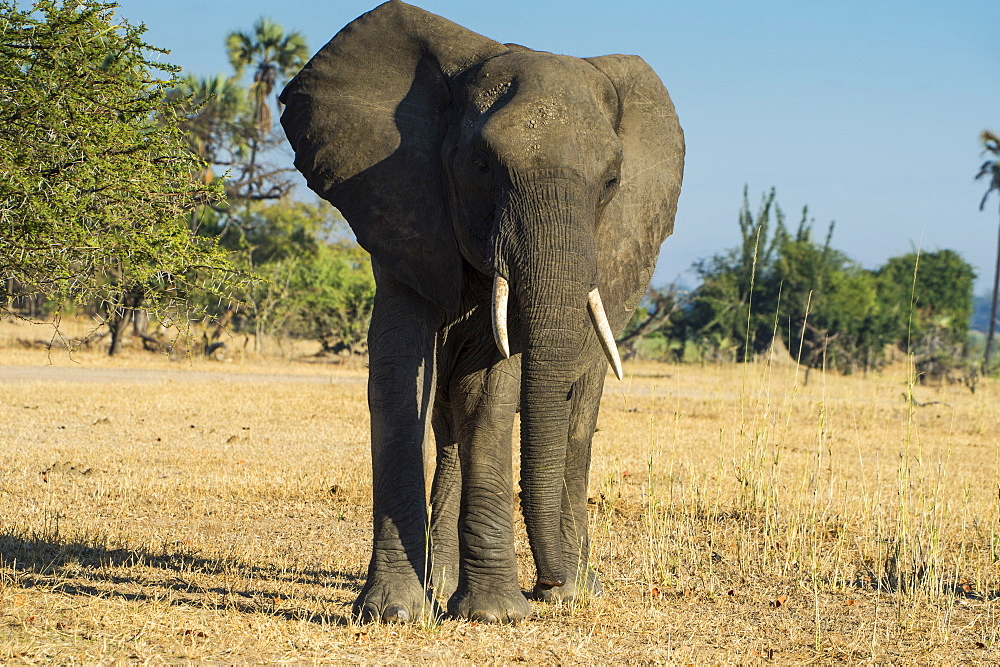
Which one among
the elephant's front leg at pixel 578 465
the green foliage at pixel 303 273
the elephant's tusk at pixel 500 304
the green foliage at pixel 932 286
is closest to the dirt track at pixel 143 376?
the green foliage at pixel 303 273

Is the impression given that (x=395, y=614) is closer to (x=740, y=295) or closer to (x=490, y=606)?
(x=490, y=606)

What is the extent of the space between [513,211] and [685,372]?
26855mm

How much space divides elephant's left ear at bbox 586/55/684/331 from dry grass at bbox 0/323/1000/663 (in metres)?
1.50

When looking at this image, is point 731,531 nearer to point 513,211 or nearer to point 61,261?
point 513,211

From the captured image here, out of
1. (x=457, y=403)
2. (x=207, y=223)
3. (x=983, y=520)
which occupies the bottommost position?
(x=983, y=520)

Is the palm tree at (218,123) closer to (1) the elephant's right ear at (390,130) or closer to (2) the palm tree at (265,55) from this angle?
(2) the palm tree at (265,55)

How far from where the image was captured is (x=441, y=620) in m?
5.02

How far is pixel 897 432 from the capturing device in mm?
15281

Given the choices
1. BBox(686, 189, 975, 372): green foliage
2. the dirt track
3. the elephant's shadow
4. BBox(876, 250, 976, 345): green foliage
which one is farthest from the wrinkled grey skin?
BBox(876, 250, 976, 345): green foliage

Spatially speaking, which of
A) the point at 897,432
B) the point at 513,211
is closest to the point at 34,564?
the point at 513,211

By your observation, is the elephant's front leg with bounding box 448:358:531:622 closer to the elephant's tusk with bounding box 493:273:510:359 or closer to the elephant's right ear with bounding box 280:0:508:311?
the elephant's right ear with bounding box 280:0:508:311

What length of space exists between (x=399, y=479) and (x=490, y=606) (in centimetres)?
71

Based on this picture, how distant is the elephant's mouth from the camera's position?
171 inches

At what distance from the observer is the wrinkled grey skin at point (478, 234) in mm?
4488
